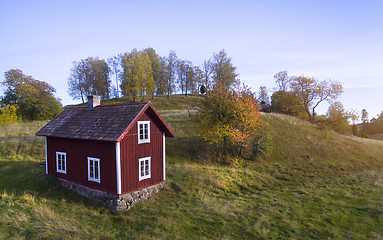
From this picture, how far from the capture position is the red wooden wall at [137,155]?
559 inches

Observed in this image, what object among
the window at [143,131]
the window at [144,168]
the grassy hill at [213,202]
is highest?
the window at [143,131]

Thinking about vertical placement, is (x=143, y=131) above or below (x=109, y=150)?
above

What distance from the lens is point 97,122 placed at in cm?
1591

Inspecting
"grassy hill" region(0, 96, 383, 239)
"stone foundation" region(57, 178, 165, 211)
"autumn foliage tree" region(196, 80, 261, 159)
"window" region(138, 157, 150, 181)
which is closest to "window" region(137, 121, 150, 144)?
"window" region(138, 157, 150, 181)

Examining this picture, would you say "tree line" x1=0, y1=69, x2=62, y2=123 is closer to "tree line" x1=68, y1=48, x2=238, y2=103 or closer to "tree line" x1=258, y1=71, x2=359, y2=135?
"tree line" x1=68, y1=48, x2=238, y2=103

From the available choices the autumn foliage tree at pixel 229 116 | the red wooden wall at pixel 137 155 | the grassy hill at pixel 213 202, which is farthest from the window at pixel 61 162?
the autumn foliage tree at pixel 229 116

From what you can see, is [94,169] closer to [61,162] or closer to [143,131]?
[143,131]

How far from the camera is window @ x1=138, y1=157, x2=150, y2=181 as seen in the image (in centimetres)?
1526

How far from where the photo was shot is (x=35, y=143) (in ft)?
86.3

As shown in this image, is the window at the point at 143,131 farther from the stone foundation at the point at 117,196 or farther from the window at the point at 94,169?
the stone foundation at the point at 117,196

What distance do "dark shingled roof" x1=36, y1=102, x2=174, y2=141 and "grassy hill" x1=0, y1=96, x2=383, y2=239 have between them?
434 centimetres

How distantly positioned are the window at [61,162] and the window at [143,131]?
6.88m

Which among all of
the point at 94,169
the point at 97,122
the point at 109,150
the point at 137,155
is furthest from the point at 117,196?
the point at 97,122

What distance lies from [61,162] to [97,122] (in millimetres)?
5088
